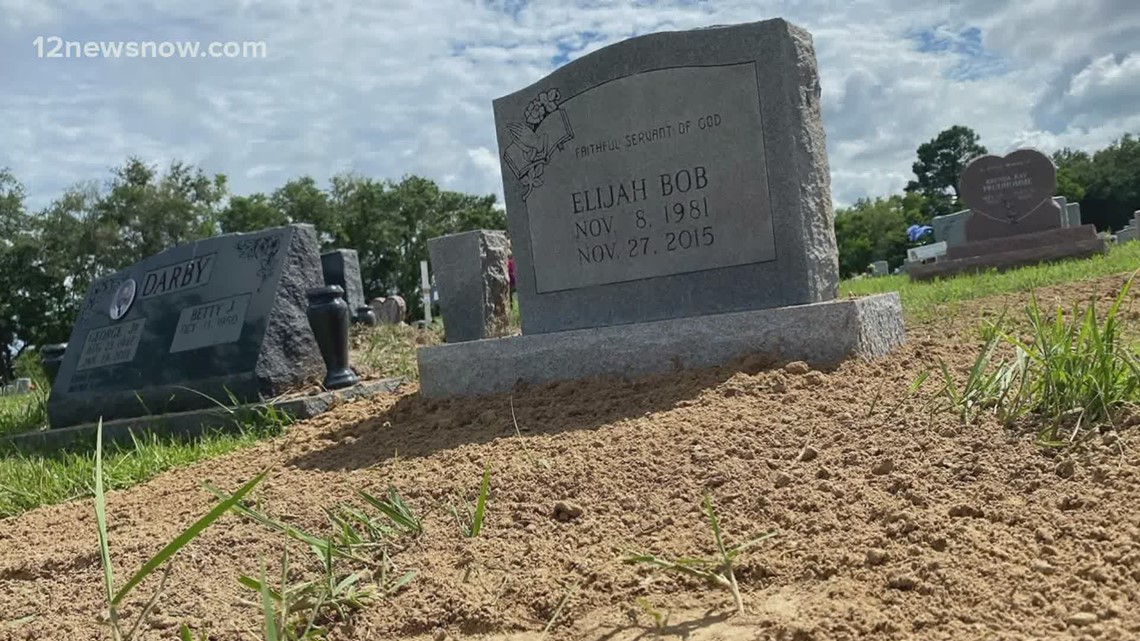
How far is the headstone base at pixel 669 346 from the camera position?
3.83 meters

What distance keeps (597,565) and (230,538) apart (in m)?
1.15

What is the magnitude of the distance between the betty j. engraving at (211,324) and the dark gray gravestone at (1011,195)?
11.0 m

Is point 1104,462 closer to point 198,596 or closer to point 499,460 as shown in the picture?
point 499,460

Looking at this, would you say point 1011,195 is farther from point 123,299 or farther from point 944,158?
point 944,158

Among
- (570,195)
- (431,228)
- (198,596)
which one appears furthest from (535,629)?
(431,228)

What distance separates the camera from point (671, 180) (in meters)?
4.68

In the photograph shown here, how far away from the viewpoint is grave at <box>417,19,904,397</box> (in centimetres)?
420

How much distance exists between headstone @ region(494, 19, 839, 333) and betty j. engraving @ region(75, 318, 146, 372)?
10.9 feet

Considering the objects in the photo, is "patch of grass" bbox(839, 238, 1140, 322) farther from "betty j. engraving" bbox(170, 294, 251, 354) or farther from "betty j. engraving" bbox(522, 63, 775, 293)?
"betty j. engraving" bbox(170, 294, 251, 354)

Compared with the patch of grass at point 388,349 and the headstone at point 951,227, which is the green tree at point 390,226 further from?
the patch of grass at point 388,349

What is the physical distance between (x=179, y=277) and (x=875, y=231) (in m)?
44.9

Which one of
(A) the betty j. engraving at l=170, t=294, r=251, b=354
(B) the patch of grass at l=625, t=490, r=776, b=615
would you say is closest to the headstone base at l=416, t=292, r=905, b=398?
(B) the patch of grass at l=625, t=490, r=776, b=615

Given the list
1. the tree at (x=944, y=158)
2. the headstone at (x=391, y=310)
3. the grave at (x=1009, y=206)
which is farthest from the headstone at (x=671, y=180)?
the tree at (x=944, y=158)

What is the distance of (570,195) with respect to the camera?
5008 mm
